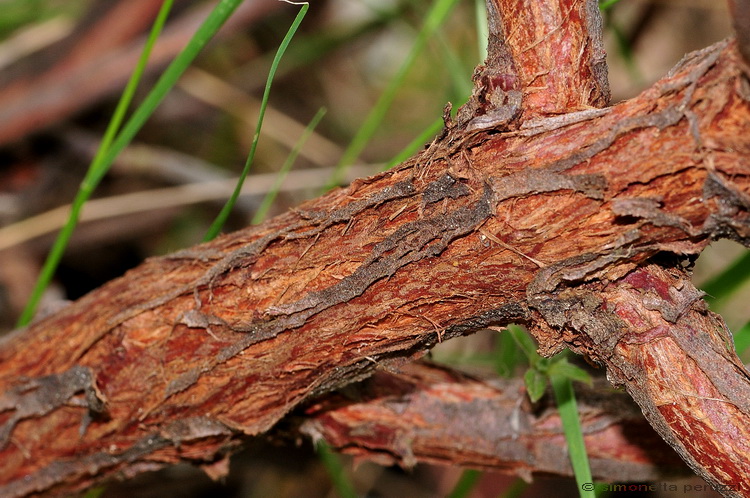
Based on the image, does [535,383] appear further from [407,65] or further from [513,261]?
[407,65]

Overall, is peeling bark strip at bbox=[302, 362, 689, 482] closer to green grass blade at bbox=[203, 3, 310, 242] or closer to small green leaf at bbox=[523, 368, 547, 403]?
small green leaf at bbox=[523, 368, 547, 403]

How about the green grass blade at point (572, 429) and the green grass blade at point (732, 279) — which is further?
the green grass blade at point (732, 279)

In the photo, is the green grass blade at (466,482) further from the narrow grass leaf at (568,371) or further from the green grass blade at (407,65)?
the green grass blade at (407,65)

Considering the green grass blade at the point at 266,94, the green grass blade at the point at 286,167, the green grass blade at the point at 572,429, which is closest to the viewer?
the green grass blade at the point at 266,94

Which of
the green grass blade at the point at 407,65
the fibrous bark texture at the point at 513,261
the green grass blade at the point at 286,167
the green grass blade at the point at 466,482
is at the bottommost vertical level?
the green grass blade at the point at 466,482

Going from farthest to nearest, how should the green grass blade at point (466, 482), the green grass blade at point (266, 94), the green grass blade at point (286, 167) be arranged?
the green grass blade at point (466, 482), the green grass blade at point (286, 167), the green grass blade at point (266, 94)

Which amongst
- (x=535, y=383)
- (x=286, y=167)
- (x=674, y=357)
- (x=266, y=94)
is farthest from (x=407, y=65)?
(x=674, y=357)

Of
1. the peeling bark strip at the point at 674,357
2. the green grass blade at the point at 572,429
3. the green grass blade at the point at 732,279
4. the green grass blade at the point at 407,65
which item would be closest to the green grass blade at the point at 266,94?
the green grass blade at the point at 407,65
